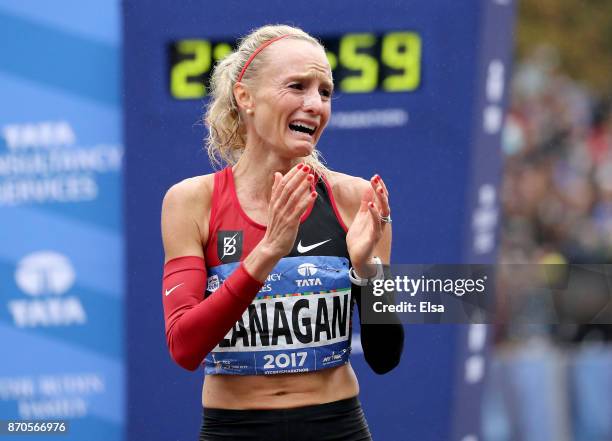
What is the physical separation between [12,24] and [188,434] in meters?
1.78

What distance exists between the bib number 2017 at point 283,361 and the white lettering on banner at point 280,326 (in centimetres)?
2

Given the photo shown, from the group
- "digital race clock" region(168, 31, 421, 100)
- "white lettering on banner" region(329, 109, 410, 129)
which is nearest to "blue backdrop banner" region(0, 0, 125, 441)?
"digital race clock" region(168, 31, 421, 100)

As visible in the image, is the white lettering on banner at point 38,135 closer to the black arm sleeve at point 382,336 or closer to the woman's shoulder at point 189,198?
the woman's shoulder at point 189,198

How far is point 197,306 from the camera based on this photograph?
2609mm

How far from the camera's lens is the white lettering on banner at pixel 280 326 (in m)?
2.78

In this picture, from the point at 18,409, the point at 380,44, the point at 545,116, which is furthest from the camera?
the point at 545,116

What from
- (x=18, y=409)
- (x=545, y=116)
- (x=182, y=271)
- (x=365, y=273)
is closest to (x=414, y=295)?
(x=365, y=273)

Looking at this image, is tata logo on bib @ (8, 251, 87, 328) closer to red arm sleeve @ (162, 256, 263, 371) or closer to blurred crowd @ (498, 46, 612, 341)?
red arm sleeve @ (162, 256, 263, 371)

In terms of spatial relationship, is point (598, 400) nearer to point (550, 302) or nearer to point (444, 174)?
point (550, 302)

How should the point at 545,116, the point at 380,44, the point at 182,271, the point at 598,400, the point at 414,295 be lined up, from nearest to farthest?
the point at 182,271, the point at 414,295, the point at 380,44, the point at 598,400, the point at 545,116

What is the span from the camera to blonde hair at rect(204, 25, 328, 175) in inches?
117

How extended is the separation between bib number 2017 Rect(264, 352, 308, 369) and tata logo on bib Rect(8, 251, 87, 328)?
203 cm

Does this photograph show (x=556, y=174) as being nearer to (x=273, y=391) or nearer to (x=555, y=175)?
(x=555, y=175)

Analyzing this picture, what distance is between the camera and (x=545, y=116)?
1201cm
